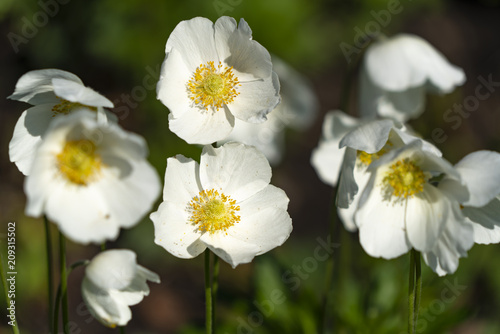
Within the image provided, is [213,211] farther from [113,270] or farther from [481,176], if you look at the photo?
[481,176]

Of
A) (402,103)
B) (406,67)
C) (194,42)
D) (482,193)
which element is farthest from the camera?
(402,103)

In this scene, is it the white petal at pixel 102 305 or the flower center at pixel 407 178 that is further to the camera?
the flower center at pixel 407 178

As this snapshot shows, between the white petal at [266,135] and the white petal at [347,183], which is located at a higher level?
the white petal at [347,183]

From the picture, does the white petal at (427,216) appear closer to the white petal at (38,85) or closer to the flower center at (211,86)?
the flower center at (211,86)

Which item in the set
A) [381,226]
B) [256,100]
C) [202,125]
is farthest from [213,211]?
[381,226]

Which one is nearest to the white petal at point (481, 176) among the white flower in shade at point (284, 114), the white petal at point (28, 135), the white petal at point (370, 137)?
the white petal at point (370, 137)

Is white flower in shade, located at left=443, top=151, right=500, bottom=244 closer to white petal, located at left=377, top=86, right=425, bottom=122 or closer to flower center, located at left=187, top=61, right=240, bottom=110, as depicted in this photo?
flower center, located at left=187, top=61, right=240, bottom=110

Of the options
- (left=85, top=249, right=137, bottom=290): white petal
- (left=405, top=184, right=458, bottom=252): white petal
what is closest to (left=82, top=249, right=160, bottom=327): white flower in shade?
(left=85, top=249, right=137, bottom=290): white petal
